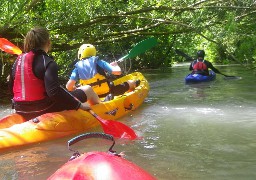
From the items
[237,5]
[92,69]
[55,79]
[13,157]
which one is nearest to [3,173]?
[13,157]

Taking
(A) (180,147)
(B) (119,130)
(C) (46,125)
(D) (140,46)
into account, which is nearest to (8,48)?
(C) (46,125)

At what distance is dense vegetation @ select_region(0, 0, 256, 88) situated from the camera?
14.2ft

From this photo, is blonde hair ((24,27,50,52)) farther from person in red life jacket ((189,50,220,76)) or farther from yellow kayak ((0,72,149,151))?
person in red life jacket ((189,50,220,76))

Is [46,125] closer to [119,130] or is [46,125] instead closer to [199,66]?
[119,130]

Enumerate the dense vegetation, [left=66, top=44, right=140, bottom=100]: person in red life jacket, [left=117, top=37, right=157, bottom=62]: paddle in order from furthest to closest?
1. [left=117, top=37, right=157, bottom=62]: paddle
2. [left=66, top=44, right=140, bottom=100]: person in red life jacket
3. the dense vegetation

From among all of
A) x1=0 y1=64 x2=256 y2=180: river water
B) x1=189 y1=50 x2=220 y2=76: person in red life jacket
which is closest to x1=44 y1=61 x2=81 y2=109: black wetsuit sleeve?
x1=0 y1=64 x2=256 y2=180: river water

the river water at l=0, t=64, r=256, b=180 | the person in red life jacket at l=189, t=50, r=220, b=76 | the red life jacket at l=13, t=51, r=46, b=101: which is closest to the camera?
the river water at l=0, t=64, r=256, b=180

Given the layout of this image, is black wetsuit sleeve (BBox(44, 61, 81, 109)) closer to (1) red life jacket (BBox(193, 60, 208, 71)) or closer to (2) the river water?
(2) the river water

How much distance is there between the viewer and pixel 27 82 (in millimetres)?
3939

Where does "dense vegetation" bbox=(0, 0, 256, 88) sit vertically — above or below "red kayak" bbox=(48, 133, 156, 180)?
above

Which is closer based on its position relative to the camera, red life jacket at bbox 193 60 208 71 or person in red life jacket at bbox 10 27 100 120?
person in red life jacket at bbox 10 27 100 120

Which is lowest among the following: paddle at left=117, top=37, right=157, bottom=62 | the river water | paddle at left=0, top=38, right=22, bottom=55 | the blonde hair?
the river water

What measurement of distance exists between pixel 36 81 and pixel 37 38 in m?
0.46

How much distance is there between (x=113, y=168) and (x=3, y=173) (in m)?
1.72
